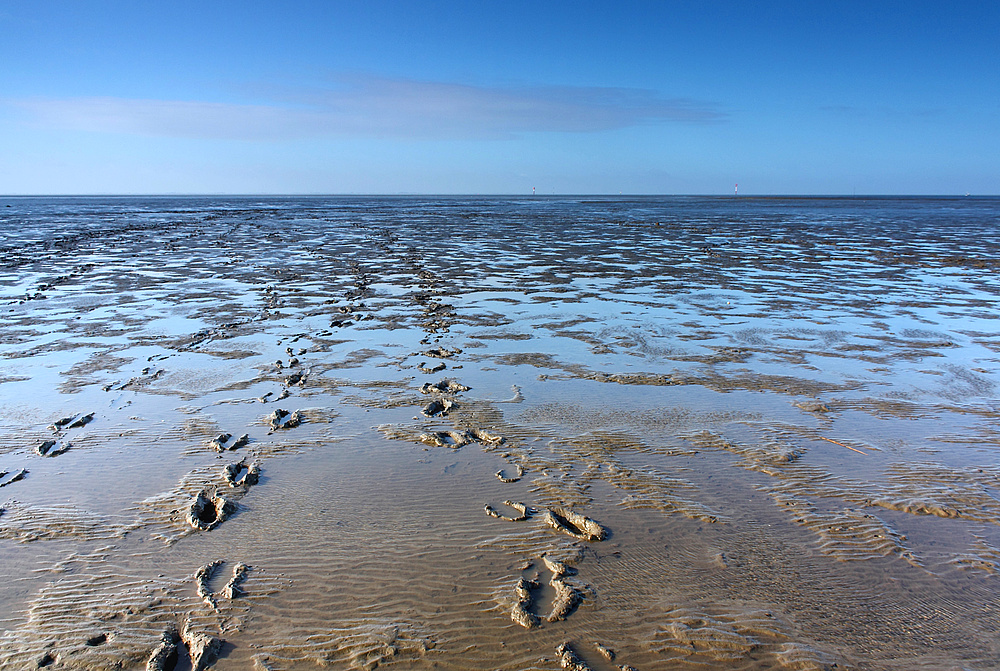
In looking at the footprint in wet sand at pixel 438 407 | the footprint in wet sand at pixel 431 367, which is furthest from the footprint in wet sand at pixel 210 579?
the footprint in wet sand at pixel 431 367

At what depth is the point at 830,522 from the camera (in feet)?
13.5

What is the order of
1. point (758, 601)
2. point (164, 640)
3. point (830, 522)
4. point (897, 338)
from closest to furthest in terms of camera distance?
point (164, 640)
point (758, 601)
point (830, 522)
point (897, 338)

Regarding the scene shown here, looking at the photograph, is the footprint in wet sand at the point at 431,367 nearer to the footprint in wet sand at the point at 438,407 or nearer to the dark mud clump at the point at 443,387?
the dark mud clump at the point at 443,387

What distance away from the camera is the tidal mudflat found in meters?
3.06

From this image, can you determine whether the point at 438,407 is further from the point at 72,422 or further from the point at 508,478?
the point at 72,422

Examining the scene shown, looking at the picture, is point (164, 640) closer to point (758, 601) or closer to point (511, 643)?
point (511, 643)

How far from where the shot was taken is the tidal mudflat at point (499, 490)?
3064mm

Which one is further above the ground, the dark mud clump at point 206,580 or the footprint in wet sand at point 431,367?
the footprint in wet sand at point 431,367

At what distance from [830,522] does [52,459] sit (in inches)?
243

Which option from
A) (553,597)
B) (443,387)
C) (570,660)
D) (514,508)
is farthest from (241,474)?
(570,660)

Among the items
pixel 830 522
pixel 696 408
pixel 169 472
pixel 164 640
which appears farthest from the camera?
pixel 696 408

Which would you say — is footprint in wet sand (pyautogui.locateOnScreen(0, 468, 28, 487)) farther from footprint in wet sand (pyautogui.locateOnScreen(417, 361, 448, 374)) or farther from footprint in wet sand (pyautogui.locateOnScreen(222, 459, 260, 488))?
footprint in wet sand (pyautogui.locateOnScreen(417, 361, 448, 374))

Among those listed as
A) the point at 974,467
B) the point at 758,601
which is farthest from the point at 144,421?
the point at 974,467

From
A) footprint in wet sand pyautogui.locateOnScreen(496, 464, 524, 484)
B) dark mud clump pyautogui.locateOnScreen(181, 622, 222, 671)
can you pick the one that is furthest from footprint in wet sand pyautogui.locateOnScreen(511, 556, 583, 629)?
dark mud clump pyautogui.locateOnScreen(181, 622, 222, 671)
